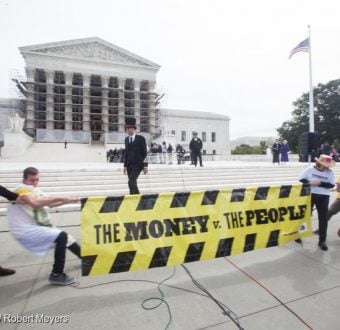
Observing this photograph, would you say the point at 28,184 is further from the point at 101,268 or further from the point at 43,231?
the point at 101,268

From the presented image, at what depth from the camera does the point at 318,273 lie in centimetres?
341

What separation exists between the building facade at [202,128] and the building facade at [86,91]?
32.8 feet

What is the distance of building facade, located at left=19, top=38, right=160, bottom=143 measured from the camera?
45594mm

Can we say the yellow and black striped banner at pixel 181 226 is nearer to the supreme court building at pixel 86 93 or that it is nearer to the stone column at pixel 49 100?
the supreme court building at pixel 86 93

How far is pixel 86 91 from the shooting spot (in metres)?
48.5

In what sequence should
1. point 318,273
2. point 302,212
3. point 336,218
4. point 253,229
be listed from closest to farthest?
1. point 318,273
2. point 253,229
3. point 302,212
4. point 336,218

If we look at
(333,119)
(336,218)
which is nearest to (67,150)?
(336,218)

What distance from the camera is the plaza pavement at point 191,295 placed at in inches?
96.0

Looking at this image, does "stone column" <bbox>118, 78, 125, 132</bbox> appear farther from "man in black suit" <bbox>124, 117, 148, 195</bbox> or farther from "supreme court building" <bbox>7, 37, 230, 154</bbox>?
"man in black suit" <bbox>124, 117, 148, 195</bbox>

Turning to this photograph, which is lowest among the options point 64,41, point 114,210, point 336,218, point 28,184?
point 336,218

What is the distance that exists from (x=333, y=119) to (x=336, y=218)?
45.4 meters

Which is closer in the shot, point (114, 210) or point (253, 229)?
point (114, 210)

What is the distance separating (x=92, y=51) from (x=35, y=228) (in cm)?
5323

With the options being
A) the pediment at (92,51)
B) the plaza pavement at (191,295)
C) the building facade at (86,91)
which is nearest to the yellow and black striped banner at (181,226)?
the plaza pavement at (191,295)
